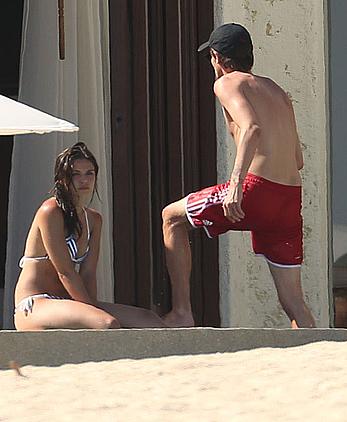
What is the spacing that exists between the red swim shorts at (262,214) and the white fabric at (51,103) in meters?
1.18

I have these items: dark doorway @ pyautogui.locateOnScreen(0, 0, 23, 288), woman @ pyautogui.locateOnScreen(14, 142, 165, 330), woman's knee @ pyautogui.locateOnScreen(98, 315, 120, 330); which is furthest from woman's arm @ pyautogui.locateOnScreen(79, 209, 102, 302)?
A: dark doorway @ pyautogui.locateOnScreen(0, 0, 23, 288)

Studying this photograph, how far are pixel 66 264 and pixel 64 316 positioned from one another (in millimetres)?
244

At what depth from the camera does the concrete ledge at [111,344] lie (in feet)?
13.7

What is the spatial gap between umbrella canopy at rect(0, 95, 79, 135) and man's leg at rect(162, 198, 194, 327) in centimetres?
57

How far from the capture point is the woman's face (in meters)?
6.05

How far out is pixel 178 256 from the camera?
596cm

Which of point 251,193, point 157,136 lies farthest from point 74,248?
point 157,136

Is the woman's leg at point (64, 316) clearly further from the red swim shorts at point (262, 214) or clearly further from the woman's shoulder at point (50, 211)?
the red swim shorts at point (262, 214)

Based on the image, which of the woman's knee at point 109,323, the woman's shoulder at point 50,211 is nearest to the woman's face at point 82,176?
the woman's shoulder at point 50,211

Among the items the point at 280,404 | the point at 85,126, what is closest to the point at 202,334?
the point at 280,404

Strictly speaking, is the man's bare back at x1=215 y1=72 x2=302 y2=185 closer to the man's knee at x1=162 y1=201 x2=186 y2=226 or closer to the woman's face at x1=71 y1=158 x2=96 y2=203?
the man's knee at x1=162 y1=201 x2=186 y2=226

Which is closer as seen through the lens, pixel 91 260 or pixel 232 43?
pixel 232 43

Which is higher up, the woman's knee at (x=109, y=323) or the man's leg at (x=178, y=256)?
the man's leg at (x=178, y=256)

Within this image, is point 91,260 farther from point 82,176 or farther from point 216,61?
point 216,61
